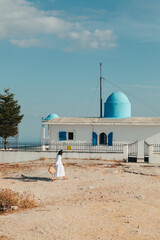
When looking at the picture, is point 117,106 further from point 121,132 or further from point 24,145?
point 24,145

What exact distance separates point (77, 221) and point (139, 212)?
2225 mm

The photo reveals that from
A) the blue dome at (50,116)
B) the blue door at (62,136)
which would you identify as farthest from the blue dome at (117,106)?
the blue dome at (50,116)

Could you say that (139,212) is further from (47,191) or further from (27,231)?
(47,191)

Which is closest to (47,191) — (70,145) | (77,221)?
(77,221)

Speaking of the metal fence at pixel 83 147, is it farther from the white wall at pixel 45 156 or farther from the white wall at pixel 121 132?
the white wall at pixel 45 156

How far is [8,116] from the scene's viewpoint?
103ft

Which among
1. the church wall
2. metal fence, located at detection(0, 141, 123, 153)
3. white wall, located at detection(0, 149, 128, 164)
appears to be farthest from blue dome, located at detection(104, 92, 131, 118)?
white wall, located at detection(0, 149, 128, 164)

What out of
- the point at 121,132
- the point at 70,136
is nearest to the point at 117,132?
the point at 121,132

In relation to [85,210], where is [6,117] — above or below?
above

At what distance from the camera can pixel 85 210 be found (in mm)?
9984

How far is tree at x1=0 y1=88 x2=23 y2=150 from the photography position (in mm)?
31375

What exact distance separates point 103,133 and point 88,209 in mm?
19334

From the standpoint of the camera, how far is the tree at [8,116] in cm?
3138

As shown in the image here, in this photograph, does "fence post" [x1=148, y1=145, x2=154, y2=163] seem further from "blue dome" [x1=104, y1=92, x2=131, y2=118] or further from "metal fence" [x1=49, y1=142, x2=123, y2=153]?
"blue dome" [x1=104, y1=92, x2=131, y2=118]
